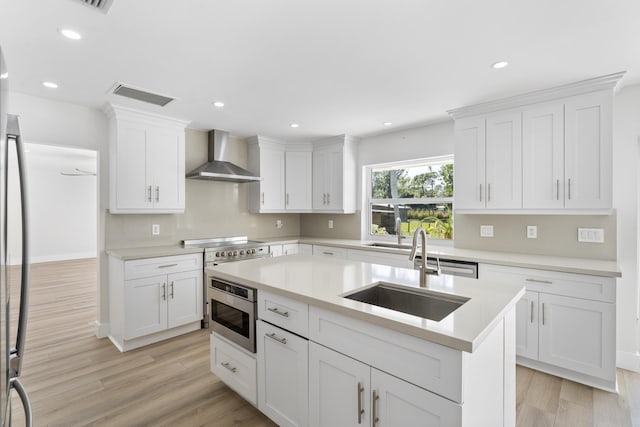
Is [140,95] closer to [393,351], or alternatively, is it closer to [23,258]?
[23,258]

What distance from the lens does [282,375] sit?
181cm

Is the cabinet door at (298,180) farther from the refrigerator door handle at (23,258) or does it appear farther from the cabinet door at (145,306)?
the refrigerator door handle at (23,258)

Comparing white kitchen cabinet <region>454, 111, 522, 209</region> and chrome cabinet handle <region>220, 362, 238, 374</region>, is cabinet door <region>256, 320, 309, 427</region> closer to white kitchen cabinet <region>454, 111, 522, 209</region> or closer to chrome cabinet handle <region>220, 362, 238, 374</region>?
chrome cabinet handle <region>220, 362, 238, 374</region>

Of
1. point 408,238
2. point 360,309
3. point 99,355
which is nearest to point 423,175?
point 408,238

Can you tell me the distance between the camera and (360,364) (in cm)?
144

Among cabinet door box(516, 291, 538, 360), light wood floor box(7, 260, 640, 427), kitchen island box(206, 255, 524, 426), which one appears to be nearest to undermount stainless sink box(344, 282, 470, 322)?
kitchen island box(206, 255, 524, 426)

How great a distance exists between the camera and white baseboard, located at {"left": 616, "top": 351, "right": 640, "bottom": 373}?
2.56 meters

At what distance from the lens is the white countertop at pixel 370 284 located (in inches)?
46.9

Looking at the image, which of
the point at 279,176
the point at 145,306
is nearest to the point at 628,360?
the point at 279,176

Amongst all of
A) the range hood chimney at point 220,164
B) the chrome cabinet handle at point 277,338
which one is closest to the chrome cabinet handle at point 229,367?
the chrome cabinet handle at point 277,338

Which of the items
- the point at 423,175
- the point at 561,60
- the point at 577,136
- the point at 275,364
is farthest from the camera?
the point at 423,175

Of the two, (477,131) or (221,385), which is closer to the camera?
(221,385)

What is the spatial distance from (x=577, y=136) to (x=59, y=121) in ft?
15.4

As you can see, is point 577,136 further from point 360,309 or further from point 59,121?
point 59,121
